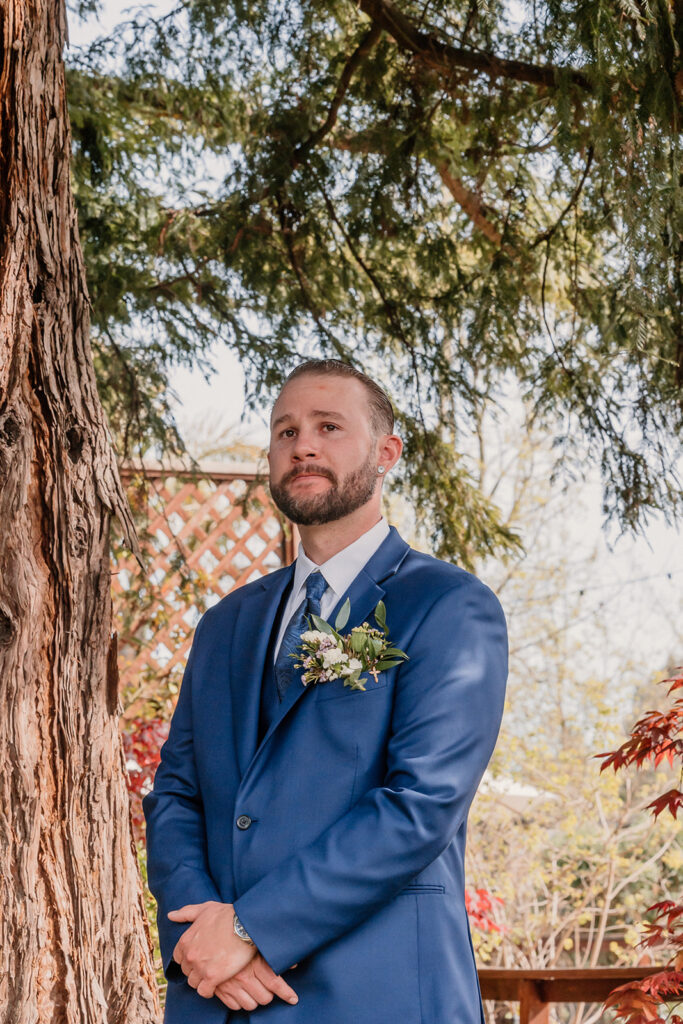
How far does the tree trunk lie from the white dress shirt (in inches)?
23.3

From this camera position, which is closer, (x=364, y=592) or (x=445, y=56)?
(x=364, y=592)

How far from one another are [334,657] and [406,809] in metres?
0.26

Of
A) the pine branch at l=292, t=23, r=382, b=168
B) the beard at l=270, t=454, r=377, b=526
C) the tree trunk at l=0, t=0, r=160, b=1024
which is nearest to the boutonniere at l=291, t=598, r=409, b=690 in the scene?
the beard at l=270, t=454, r=377, b=526

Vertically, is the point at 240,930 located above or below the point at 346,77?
below

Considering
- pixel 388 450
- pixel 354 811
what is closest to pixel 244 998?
pixel 354 811

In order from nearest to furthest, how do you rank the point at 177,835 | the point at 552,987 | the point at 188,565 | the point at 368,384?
the point at 177,835 < the point at 368,384 < the point at 552,987 < the point at 188,565

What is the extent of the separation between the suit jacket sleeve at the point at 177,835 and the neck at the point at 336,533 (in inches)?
13.0

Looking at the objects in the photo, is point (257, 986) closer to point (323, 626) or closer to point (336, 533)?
point (323, 626)

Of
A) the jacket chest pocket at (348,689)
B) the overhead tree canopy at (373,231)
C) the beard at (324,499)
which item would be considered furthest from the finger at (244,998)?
the overhead tree canopy at (373,231)

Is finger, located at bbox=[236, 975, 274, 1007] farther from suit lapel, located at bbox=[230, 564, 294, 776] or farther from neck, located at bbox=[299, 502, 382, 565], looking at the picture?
neck, located at bbox=[299, 502, 382, 565]

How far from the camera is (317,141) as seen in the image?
3.55 meters

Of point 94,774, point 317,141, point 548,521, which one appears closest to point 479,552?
point 317,141

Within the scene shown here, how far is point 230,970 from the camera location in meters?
1.44

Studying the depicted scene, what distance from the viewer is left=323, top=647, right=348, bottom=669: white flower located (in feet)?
5.18
